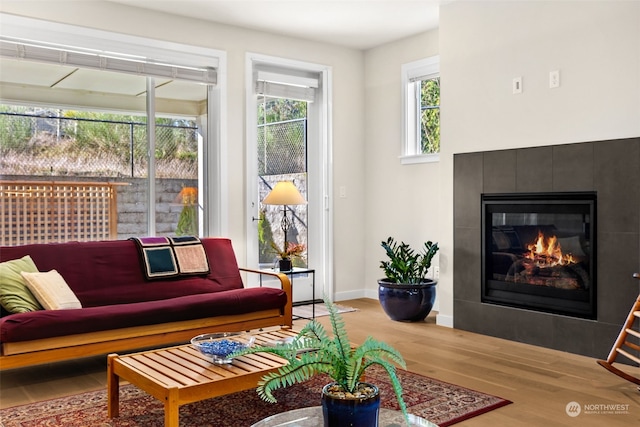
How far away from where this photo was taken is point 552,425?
2.73m

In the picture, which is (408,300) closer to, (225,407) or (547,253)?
(547,253)

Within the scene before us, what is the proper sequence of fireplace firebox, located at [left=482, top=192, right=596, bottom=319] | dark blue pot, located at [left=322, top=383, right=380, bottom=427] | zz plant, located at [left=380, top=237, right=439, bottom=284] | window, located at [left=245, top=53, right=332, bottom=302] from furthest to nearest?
window, located at [left=245, top=53, right=332, bottom=302] < zz plant, located at [left=380, top=237, right=439, bottom=284] < fireplace firebox, located at [left=482, top=192, right=596, bottom=319] < dark blue pot, located at [left=322, top=383, right=380, bottom=427]

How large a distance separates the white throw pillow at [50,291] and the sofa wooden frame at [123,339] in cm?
31

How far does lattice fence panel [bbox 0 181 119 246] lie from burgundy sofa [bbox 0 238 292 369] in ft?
2.07

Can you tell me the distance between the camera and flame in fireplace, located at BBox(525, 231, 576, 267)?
418cm

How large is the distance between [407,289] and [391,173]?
4.93 feet

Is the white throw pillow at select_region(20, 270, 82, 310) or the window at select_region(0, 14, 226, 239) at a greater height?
the window at select_region(0, 14, 226, 239)

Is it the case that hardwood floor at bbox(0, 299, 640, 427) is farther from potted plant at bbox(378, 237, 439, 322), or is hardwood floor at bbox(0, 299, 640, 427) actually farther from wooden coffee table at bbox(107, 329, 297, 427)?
wooden coffee table at bbox(107, 329, 297, 427)

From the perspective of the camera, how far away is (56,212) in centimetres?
474

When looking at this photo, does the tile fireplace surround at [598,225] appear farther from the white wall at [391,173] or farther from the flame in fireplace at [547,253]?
the white wall at [391,173]

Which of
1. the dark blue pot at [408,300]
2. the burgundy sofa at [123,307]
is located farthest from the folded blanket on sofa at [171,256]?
the dark blue pot at [408,300]

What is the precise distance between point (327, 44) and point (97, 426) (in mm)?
4446

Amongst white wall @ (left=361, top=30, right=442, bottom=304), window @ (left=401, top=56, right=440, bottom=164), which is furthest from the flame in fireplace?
window @ (left=401, top=56, right=440, bottom=164)

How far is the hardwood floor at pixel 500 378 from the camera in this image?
2877mm
